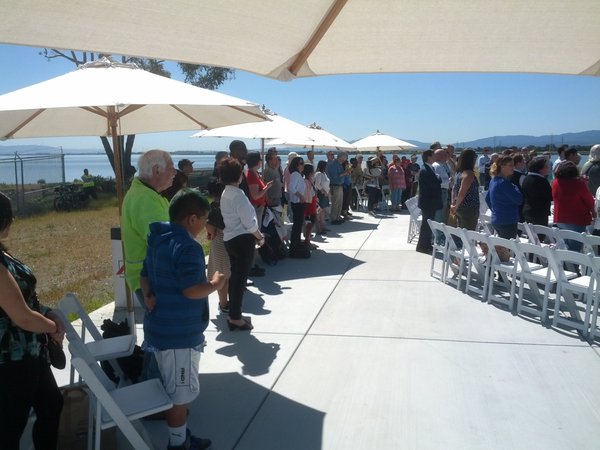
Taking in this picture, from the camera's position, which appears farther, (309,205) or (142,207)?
(309,205)

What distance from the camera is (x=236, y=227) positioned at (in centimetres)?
496

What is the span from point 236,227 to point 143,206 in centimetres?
158

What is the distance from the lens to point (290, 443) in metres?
3.31

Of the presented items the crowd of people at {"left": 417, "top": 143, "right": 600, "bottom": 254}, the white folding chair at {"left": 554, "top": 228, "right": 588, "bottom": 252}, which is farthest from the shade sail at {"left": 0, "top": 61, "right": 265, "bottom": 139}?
the white folding chair at {"left": 554, "top": 228, "right": 588, "bottom": 252}

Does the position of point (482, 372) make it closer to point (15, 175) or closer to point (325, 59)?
point (325, 59)

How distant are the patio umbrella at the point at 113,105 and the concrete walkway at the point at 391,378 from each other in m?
2.00

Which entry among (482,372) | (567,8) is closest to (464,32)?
(567,8)

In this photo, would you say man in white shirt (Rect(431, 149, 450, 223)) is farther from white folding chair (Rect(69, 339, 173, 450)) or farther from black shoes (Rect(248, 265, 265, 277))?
white folding chair (Rect(69, 339, 173, 450))

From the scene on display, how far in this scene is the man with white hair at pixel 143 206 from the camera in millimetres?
3457

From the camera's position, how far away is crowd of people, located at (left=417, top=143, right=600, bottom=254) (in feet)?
21.5

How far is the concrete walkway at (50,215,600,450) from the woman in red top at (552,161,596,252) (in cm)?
169

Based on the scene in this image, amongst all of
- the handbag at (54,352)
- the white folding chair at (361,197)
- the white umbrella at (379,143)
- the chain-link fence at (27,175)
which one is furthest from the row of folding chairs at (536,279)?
the chain-link fence at (27,175)

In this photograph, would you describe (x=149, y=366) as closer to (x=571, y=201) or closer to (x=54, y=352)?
(x=54, y=352)

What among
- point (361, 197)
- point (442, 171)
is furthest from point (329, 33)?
point (361, 197)
